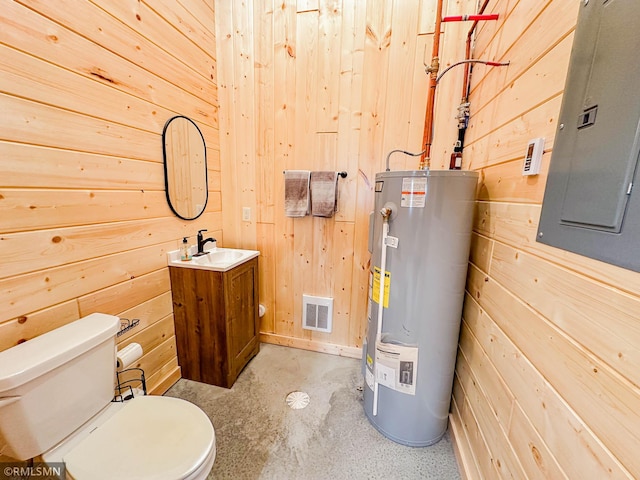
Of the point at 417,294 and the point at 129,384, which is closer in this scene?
the point at 417,294

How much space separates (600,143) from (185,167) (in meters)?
2.03

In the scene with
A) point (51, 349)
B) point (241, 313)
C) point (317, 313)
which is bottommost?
point (317, 313)

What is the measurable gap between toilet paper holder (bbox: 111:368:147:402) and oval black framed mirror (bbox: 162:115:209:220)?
1.00 meters

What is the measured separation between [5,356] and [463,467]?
1.94m

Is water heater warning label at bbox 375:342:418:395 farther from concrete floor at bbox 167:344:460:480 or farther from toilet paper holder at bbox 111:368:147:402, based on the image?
toilet paper holder at bbox 111:368:147:402

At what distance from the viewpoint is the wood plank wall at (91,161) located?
3.21ft

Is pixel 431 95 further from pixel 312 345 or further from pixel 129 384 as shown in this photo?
pixel 129 384

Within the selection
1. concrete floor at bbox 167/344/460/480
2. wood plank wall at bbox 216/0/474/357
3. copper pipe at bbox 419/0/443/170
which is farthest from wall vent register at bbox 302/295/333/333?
copper pipe at bbox 419/0/443/170

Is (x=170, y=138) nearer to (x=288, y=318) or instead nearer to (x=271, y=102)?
(x=271, y=102)

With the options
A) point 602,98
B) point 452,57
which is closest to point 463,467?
point 602,98

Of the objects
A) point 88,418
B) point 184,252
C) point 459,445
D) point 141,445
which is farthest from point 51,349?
point 459,445

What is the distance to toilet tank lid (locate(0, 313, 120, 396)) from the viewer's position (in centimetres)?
80

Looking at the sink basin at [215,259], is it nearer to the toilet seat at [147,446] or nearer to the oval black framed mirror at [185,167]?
the oval black framed mirror at [185,167]

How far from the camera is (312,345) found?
225 centimetres
